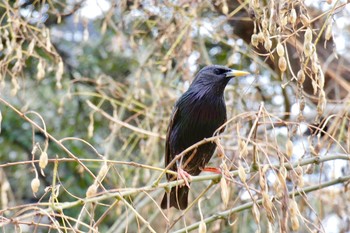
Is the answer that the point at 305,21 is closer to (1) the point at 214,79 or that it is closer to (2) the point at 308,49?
(2) the point at 308,49

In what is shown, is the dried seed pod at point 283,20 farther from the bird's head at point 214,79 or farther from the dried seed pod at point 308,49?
the bird's head at point 214,79

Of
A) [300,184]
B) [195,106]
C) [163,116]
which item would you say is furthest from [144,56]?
[300,184]

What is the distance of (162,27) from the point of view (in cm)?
446

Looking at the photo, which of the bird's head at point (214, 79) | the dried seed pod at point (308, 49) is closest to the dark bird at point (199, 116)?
the bird's head at point (214, 79)

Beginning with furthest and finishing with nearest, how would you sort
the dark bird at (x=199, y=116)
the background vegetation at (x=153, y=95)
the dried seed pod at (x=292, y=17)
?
the dark bird at (x=199, y=116), the background vegetation at (x=153, y=95), the dried seed pod at (x=292, y=17)

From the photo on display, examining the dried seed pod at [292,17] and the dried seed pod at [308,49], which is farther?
the dried seed pod at [292,17]

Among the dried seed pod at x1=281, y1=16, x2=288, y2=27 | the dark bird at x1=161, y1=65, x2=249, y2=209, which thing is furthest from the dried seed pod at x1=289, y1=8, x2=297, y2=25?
the dark bird at x1=161, y1=65, x2=249, y2=209

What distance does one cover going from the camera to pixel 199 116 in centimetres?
403

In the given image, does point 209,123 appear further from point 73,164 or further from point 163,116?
point 73,164

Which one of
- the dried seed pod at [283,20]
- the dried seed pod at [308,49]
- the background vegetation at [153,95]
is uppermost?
the dried seed pod at [283,20]

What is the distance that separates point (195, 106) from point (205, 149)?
278 mm

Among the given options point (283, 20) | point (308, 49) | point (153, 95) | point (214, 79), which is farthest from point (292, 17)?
point (153, 95)

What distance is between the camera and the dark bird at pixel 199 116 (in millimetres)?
3998

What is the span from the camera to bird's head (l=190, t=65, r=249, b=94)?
405 centimetres
